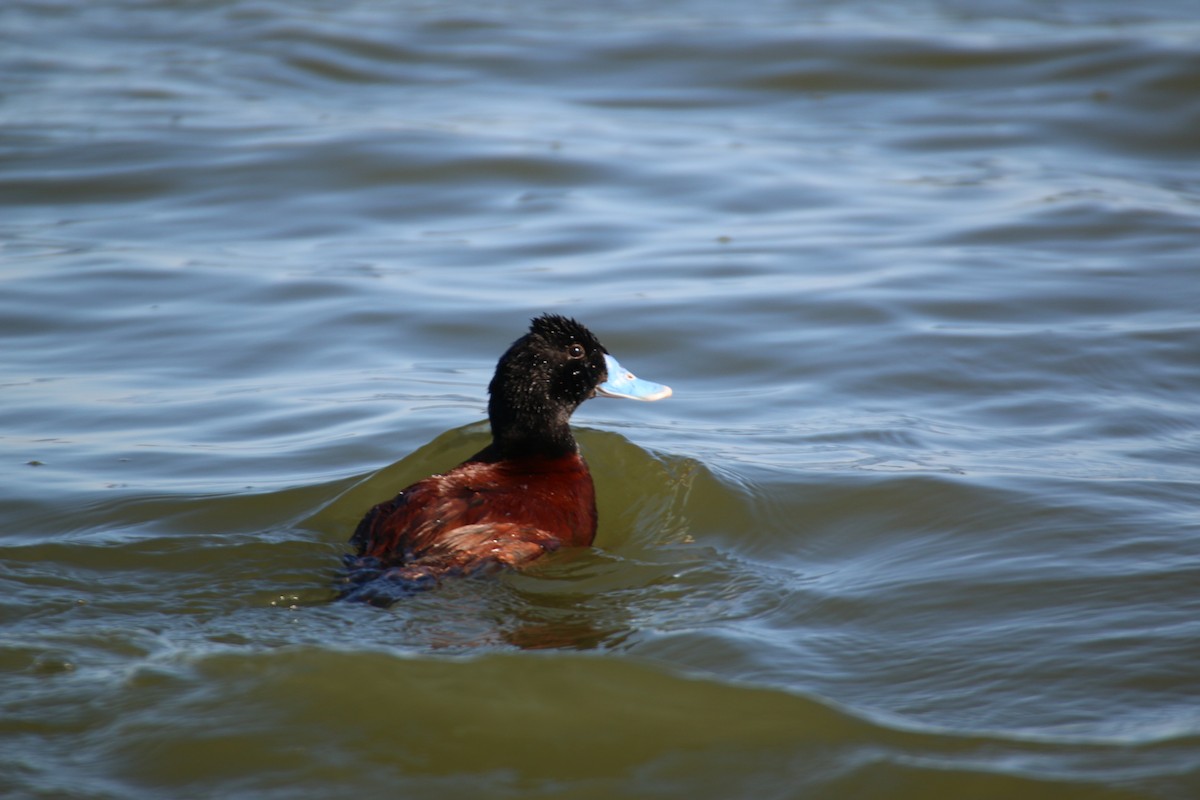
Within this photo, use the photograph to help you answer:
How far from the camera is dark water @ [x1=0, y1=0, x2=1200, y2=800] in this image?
4328 mm

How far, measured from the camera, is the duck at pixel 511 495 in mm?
5211

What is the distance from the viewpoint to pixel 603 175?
13258mm

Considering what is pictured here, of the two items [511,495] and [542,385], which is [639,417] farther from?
[511,495]

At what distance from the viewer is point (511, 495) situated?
5.58 metres

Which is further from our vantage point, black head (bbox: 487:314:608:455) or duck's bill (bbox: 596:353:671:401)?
duck's bill (bbox: 596:353:671:401)

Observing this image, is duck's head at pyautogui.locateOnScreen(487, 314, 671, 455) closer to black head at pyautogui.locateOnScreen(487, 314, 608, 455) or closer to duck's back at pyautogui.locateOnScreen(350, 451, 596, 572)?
black head at pyautogui.locateOnScreen(487, 314, 608, 455)

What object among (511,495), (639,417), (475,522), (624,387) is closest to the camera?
(475,522)

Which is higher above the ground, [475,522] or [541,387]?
[541,387]

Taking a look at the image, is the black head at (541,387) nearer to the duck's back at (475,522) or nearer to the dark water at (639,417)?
the duck's back at (475,522)

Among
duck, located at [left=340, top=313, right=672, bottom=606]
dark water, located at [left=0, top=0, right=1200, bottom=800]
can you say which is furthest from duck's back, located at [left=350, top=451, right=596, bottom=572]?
dark water, located at [left=0, top=0, right=1200, bottom=800]

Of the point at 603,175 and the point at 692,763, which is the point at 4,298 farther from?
the point at 692,763

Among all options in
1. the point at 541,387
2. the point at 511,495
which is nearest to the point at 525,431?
the point at 541,387

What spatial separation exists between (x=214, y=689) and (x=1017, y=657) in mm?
2720

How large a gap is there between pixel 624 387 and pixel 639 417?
1284 mm
